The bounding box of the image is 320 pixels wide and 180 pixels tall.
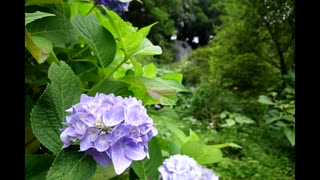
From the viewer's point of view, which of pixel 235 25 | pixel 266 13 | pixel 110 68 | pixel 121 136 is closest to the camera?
pixel 121 136

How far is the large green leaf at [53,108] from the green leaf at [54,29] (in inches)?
5.8

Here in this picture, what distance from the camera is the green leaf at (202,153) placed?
30.1 inches

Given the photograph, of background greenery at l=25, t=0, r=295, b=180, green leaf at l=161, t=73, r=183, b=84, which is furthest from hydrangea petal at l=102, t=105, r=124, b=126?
background greenery at l=25, t=0, r=295, b=180

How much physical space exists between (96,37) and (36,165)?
0.65 ft

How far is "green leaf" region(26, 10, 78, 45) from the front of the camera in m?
0.56

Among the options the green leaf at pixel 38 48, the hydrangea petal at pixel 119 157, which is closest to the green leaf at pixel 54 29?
the green leaf at pixel 38 48

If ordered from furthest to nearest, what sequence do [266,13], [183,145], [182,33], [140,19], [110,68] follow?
1. [182,33]
2. [140,19]
3. [266,13]
4. [183,145]
5. [110,68]

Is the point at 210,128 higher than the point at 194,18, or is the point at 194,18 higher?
the point at 194,18

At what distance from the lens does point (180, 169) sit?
682 mm

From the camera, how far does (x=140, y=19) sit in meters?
5.92

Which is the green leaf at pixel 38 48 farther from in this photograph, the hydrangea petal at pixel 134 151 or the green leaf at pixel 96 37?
the hydrangea petal at pixel 134 151

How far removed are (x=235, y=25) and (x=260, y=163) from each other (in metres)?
2.13

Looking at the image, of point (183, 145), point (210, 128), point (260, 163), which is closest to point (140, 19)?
point (210, 128)

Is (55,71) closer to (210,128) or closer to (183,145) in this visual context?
(183,145)
